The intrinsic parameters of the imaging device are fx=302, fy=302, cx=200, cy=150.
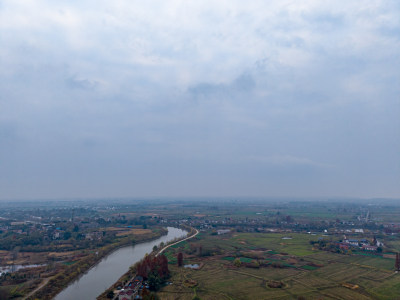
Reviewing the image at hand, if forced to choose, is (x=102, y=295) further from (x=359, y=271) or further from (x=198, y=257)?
(x=359, y=271)

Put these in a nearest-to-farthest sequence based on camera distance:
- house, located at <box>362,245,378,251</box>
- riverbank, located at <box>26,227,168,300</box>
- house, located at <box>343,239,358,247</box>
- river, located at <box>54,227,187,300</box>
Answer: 1. riverbank, located at <box>26,227,168,300</box>
2. river, located at <box>54,227,187,300</box>
3. house, located at <box>362,245,378,251</box>
4. house, located at <box>343,239,358,247</box>

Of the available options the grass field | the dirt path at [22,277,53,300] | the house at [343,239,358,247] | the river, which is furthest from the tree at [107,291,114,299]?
the house at [343,239,358,247]

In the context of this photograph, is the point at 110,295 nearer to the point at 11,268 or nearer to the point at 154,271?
the point at 154,271

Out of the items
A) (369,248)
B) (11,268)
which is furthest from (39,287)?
(369,248)

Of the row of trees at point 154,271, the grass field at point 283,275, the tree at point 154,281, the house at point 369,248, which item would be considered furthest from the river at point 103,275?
the house at point 369,248

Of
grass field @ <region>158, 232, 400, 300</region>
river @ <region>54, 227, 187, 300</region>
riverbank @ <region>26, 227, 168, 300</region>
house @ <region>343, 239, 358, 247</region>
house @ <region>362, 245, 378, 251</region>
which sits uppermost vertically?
house @ <region>362, 245, 378, 251</region>

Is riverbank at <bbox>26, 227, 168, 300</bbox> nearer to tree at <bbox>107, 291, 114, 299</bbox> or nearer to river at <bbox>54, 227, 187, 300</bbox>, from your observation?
river at <bbox>54, 227, 187, 300</bbox>

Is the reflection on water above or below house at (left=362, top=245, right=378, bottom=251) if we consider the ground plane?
below

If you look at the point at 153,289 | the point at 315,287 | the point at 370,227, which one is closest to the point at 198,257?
the point at 153,289
